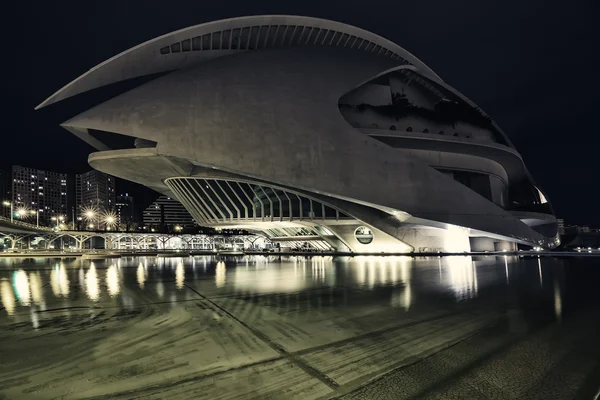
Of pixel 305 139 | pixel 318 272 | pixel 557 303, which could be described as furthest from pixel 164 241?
pixel 557 303

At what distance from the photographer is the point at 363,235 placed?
35062mm

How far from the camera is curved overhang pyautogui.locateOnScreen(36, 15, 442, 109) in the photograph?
30.8 metres

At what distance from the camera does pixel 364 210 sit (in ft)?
104

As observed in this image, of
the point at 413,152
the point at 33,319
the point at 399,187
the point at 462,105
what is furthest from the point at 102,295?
the point at 462,105

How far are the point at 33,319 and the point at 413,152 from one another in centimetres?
3349

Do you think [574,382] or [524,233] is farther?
[524,233]

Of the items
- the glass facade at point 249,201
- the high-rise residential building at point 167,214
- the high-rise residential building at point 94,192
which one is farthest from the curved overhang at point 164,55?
the high-rise residential building at point 167,214

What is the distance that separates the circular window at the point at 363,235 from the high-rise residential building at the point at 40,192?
112292 mm

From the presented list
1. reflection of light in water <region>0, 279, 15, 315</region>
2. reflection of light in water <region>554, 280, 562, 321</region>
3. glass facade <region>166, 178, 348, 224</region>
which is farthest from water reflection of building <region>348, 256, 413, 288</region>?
glass facade <region>166, 178, 348, 224</region>

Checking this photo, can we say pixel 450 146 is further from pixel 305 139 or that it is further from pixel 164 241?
pixel 164 241

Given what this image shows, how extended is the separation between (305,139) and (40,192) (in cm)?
13500

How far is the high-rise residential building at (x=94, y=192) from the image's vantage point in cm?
13762

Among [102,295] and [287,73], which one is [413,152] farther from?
[102,295]

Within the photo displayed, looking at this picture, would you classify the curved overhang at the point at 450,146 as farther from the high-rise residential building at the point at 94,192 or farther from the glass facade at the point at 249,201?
the high-rise residential building at the point at 94,192
